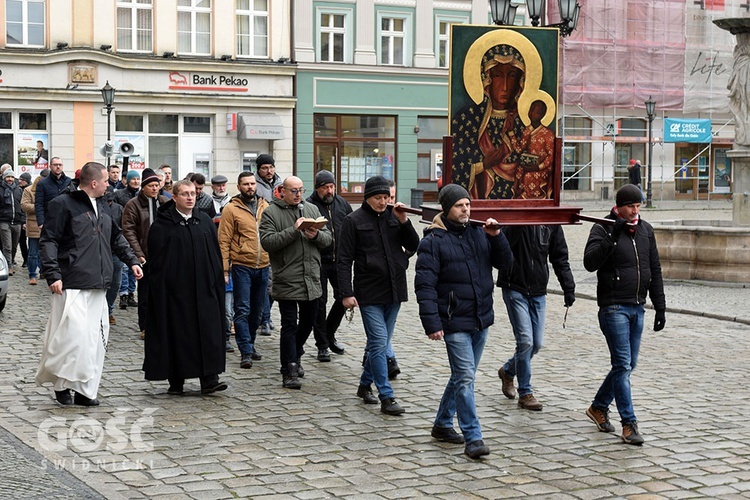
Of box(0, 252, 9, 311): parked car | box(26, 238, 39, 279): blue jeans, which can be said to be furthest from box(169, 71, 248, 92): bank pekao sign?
box(0, 252, 9, 311): parked car

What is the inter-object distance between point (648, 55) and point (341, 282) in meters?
38.7

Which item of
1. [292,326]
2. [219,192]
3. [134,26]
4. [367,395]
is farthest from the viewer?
[134,26]

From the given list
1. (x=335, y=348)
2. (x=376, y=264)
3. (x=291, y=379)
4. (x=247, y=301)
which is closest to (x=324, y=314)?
(x=335, y=348)

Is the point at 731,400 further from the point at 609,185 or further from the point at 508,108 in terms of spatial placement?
the point at 609,185

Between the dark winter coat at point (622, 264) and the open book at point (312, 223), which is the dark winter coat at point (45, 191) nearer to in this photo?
the open book at point (312, 223)

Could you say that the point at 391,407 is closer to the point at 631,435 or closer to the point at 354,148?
the point at 631,435

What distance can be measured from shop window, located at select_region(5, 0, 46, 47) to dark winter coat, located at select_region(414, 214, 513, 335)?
1290 inches

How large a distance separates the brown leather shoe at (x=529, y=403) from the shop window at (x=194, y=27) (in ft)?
107

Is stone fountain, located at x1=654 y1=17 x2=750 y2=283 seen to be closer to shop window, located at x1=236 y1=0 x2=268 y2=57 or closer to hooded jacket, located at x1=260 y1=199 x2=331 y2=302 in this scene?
hooded jacket, located at x1=260 y1=199 x2=331 y2=302

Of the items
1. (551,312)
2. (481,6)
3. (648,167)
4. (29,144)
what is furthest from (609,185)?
(551,312)

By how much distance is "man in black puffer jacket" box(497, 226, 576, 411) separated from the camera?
9.13 meters

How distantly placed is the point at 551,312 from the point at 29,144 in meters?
26.4

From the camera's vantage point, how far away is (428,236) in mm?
7938

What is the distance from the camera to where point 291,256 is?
10.2 m
